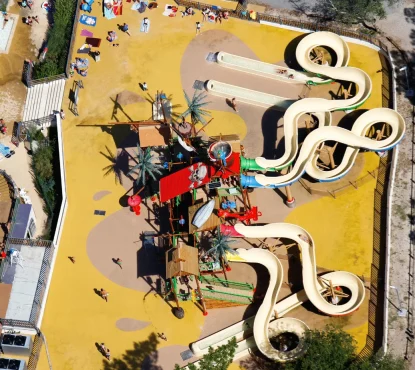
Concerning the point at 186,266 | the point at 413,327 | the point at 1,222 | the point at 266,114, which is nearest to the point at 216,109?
the point at 266,114

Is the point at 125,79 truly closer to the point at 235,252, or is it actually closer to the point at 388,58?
the point at 235,252

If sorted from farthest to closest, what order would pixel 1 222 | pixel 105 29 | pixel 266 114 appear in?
pixel 105 29 < pixel 266 114 < pixel 1 222

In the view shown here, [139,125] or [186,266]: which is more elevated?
[139,125]

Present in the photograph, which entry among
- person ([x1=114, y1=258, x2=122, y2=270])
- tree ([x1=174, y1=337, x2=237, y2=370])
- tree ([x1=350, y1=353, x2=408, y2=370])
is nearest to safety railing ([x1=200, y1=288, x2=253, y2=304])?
tree ([x1=174, y1=337, x2=237, y2=370])

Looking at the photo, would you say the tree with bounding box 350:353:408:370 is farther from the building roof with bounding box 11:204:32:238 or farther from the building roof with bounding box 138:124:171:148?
the building roof with bounding box 11:204:32:238

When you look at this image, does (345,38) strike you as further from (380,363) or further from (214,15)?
(380,363)
